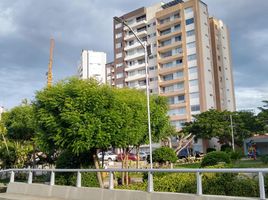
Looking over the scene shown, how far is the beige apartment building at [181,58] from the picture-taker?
77875 mm

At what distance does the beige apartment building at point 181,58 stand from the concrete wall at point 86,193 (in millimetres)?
60417

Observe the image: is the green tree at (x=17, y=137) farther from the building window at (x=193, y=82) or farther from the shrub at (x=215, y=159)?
the building window at (x=193, y=82)

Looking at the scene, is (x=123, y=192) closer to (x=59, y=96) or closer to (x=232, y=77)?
(x=59, y=96)

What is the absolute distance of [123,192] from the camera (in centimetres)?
1151

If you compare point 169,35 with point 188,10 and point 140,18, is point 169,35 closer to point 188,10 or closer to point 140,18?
point 188,10

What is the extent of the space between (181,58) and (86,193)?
6955cm

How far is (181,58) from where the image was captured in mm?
80375

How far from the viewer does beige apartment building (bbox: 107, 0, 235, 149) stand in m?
77.9

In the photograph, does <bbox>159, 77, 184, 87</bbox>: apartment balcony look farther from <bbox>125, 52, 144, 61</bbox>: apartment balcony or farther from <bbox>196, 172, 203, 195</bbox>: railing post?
<bbox>196, 172, 203, 195</bbox>: railing post

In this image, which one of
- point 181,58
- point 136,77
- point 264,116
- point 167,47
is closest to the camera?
point 264,116

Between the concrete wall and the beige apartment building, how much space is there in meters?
60.4

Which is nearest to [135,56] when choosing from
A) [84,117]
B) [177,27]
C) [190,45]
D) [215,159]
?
[177,27]

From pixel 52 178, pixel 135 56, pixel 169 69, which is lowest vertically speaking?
pixel 52 178

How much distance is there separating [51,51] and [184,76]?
33555 millimetres
